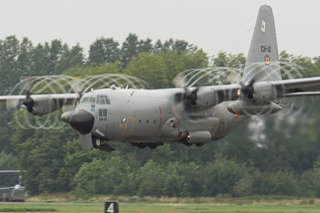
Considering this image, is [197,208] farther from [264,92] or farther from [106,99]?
[106,99]

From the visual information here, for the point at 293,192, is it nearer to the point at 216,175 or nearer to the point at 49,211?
the point at 216,175

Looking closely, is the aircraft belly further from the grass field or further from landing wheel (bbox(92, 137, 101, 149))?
the grass field

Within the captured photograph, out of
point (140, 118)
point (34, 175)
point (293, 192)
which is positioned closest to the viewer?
point (140, 118)

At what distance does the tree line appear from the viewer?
40844mm

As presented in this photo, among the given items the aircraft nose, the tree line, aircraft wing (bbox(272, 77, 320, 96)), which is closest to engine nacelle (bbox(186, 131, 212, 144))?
the tree line

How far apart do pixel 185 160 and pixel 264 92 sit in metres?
18.2

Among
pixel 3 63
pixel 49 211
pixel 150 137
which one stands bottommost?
pixel 49 211

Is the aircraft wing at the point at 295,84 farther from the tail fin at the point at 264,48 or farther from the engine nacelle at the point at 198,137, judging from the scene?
the tail fin at the point at 264,48

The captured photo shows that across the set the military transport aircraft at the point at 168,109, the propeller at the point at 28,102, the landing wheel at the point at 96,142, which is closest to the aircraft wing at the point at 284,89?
the military transport aircraft at the point at 168,109

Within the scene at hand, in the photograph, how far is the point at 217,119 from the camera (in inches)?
1517

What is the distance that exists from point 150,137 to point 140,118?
1523 millimetres

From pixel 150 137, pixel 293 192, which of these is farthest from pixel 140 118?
pixel 293 192

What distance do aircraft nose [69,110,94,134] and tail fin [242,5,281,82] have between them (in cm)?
1113

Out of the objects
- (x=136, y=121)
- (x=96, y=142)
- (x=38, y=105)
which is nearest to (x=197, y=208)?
(x=136, y=121)
